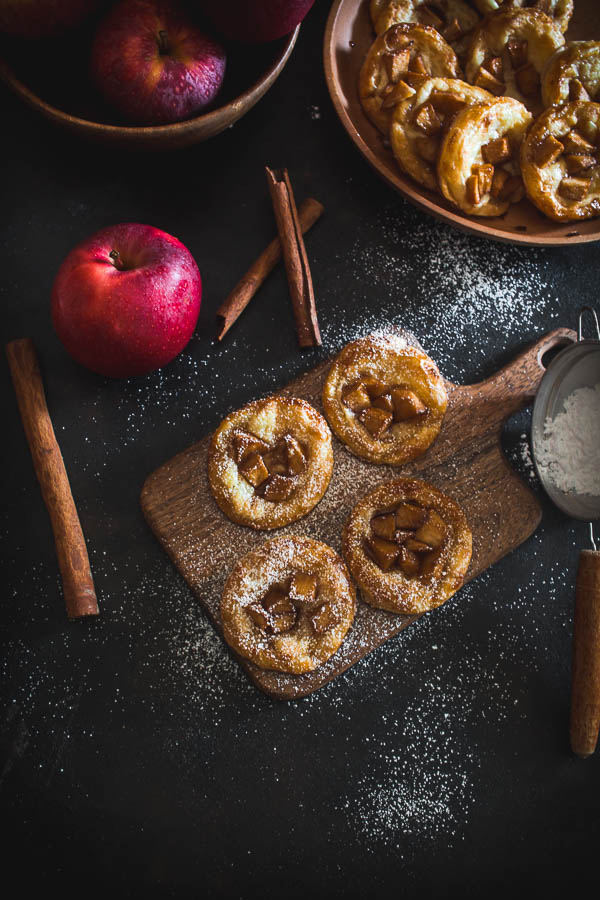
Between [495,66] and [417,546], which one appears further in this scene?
[495,66]

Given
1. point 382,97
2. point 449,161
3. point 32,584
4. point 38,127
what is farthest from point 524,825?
point 38,127

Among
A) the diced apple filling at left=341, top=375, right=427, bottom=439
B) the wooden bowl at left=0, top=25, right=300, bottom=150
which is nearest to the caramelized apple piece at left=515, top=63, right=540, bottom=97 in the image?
the wooden bowl at left=0, top=25, right=300, bottom=150

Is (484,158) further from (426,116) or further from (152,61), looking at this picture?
(152,61)

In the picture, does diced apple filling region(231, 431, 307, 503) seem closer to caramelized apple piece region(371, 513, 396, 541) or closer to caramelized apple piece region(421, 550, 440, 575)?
caramelized apple piece region(371, 513, 396, 541)

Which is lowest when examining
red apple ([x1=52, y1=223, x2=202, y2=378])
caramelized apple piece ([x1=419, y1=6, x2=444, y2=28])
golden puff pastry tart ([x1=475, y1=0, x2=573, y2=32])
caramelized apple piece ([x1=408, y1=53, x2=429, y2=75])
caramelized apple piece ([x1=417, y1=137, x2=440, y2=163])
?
red apple ([x1=52, y1=223, x2=202, y2=378])

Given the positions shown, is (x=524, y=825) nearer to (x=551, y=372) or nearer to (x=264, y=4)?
(x=551, y=372)

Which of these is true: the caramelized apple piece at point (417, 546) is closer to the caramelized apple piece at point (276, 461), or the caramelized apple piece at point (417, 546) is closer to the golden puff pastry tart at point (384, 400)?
the golden puff pastry tart at point (384, 400)

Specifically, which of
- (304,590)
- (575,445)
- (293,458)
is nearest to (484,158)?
(575,445)
